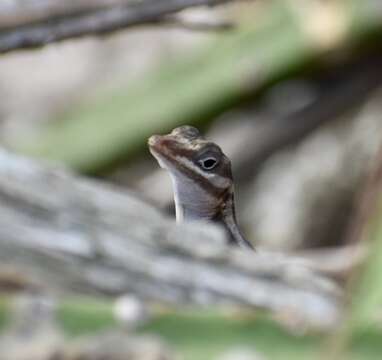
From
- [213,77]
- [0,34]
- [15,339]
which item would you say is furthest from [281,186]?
[15,339]

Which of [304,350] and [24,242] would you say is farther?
[24,242]

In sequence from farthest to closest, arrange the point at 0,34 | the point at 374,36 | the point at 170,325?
the point at 374,36
the point at 0,34
the point at 170,325

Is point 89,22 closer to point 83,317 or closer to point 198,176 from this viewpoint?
point 198,176

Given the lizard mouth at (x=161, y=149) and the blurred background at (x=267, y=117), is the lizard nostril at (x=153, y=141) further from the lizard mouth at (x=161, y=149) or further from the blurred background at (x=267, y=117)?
the blurred background at (x=267, y=117)

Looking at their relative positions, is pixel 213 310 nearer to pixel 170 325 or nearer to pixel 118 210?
pixel 170 325

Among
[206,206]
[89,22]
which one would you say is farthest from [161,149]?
[89,22]

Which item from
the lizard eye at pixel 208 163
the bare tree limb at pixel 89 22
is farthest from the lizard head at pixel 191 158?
the bare tree limb at pixel 89 22

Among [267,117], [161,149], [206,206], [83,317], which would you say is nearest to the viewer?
[83,317]
